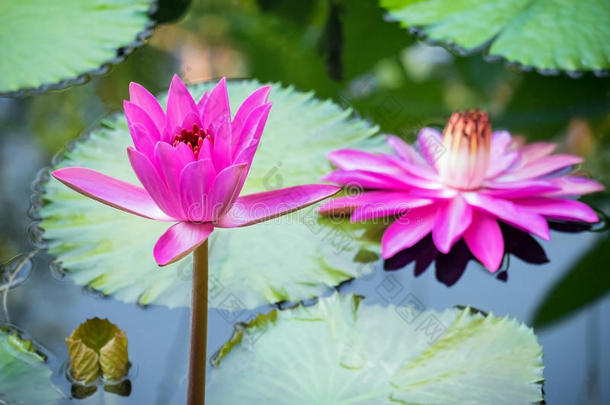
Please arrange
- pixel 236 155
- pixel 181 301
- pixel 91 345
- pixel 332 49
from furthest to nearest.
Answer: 1. pixel 332 49
2. pixel 181 301
3. pixel 91 345
4. pixel 236 155

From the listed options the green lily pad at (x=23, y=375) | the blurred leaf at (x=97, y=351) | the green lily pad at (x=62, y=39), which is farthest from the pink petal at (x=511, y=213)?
the green lily pad at (x=62, y=39)

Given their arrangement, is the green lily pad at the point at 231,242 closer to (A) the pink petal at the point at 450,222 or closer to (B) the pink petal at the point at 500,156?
(A) the pink petal at the point at 450,222

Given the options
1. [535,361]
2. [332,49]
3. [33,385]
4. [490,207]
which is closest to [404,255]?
[490,207]

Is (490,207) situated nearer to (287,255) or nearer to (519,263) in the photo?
(519,263)

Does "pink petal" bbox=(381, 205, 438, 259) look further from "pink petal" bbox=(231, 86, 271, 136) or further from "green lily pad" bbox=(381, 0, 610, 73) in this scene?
"green lily pad" bbox=(381, 0, 610, 73)

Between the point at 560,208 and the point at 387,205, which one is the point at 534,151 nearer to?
the point at 560,208

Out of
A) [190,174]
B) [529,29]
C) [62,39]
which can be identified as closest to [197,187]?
[190,174]
